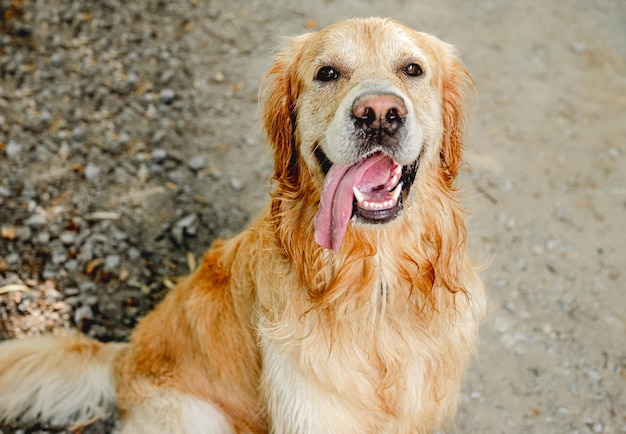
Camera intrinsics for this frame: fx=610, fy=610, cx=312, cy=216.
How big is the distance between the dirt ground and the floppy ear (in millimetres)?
503

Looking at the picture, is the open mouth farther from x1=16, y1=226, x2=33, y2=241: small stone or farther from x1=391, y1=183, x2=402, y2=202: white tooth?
x1=16, y1=226, x2=33, y2=241: small stone

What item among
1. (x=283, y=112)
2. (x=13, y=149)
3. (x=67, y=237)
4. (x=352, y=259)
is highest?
(x=283, y=112)

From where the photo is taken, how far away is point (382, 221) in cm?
252

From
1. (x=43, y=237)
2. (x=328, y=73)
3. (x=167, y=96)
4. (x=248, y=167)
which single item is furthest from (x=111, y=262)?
(x=328, y=73)

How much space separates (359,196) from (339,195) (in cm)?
8

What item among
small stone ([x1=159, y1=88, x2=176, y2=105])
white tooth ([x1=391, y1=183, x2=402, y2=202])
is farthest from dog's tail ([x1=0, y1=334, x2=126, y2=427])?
small stone ([x1=159, y1=88, x2=176, y2=105])

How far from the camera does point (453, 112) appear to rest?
2951mm

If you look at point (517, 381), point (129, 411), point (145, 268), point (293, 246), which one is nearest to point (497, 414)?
point (517, 381)

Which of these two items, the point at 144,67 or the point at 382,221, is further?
the point at 144,67

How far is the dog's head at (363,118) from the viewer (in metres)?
2.46

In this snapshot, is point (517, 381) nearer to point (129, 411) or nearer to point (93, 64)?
point (129, 411)

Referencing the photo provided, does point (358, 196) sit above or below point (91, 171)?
above

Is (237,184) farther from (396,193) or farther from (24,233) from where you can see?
(396,193)

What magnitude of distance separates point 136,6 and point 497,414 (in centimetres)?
515
